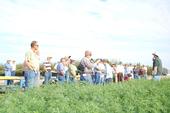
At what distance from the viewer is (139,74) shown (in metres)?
36.0

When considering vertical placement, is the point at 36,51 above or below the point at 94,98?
above

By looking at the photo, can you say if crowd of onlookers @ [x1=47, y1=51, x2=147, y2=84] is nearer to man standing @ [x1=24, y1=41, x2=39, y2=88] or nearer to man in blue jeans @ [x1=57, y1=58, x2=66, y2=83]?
man in blue jeans @ [x1=57, y1=58, x2=66, y2=83]

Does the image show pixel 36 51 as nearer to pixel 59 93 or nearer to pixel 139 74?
pixel 59 93

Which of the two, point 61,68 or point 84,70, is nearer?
point 84,70

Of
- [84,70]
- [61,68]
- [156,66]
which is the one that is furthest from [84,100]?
[156,66]

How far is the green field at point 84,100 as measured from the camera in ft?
26.2

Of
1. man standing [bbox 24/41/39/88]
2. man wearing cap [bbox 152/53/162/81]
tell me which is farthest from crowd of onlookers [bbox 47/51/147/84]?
man wearing cap [bbox 152/53/162/81]

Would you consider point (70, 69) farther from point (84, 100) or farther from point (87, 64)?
point (84, 100)

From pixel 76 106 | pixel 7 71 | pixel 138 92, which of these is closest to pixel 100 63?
pixel 7 71

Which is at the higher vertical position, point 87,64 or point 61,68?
point 87,64

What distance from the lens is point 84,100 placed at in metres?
9.70

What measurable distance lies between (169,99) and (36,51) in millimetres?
4259

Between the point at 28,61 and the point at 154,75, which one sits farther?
the point at 154,75

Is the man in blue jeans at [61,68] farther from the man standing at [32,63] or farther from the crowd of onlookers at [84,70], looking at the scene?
the man standing at [32,63]
